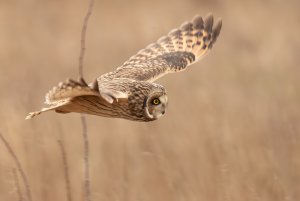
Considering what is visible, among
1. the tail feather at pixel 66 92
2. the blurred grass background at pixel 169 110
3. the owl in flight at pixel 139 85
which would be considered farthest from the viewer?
the blurred grass background at pixel 169 110

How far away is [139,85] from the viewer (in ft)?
13.0

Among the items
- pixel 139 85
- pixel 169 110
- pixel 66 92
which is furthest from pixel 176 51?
pixel 66 92

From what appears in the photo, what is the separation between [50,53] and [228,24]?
2174 mm

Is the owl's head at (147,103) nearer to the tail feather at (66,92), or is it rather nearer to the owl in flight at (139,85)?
the owl in flight at (139,85)

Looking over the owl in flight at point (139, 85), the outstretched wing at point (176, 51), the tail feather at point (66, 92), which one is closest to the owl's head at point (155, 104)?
the owl in flight at point (139, 85)

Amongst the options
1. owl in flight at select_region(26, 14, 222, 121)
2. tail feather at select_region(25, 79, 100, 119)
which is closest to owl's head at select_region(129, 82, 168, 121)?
owl in flight at select_region(26, 14, 222, 121)

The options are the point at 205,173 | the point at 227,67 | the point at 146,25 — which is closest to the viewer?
the point at 205,173

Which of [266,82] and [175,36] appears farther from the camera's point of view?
[266,82]

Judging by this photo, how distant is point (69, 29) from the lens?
32.1 ft

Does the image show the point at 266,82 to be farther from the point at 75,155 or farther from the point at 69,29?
the point at 69,29

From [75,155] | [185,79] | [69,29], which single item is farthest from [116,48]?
[75,155]

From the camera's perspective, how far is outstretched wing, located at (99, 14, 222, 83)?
461 centimetres

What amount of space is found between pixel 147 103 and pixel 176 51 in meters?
1.20

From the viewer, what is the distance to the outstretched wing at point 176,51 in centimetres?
461
